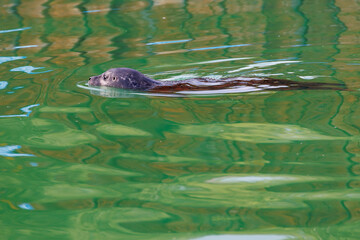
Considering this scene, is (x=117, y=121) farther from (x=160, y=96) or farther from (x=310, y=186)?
(x=310, y=186)

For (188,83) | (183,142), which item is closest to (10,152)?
(183,142)

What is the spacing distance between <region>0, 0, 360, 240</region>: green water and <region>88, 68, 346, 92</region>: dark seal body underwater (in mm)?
206

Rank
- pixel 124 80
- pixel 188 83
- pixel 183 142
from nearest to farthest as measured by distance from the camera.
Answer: pixel 183 142, pixel 188 83, pixel 124 80

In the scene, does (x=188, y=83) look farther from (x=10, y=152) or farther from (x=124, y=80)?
(x=10, y=152)

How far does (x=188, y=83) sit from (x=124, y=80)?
94cm

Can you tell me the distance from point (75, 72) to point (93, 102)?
1715 mm

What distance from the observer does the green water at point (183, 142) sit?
3.51 metres

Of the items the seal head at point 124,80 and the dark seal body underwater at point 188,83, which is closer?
the dark seal body underwater at point 188,83

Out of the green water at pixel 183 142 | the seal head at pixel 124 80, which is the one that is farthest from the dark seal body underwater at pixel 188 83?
the green water at pixel 183 142

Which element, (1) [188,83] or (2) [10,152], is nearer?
(2) [10,152]

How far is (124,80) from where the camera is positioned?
7504 millimetres

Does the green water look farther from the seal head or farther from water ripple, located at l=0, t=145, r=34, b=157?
the seal head

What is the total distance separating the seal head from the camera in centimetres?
729

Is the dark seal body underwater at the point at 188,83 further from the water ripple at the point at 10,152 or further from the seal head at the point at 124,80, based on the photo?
the water ripple at the point at 10,152
